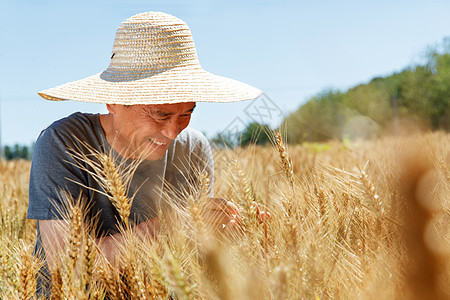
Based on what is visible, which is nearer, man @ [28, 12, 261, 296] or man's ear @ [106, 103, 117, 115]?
man @ [28, 12, 261, 296]

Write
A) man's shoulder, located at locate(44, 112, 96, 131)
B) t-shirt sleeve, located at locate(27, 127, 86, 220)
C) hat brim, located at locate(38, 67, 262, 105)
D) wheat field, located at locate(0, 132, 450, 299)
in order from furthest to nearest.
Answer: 1. man's shoulder, located at locate(44, 112, 96, 131)
2. t-shirt sleeve, located at locate(27, 127, 86, 220)
3. hat brim, located at locate(38, 67, 262, 105)
4. wheat field, located at locate(0, 132, 450, 299)

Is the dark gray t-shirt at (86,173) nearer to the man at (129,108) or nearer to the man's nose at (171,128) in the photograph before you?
the man at (129,108)

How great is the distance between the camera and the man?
5.18ft

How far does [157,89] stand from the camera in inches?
60.6

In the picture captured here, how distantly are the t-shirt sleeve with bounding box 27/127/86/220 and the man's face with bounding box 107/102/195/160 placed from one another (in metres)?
0.24

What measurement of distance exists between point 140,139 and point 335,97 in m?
42.9

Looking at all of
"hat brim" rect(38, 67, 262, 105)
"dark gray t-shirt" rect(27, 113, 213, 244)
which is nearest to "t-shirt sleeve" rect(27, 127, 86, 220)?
"dark gray t-shirt" rect(27, 113, 213, 244)

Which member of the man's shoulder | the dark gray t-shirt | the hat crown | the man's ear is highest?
the hat crown

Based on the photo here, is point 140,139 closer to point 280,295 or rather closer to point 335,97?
point 280,295

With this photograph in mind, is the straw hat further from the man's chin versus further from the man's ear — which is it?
the man's chin

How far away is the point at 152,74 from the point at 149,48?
12 cm

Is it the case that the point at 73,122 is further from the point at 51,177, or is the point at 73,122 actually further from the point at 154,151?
the point at 154,151

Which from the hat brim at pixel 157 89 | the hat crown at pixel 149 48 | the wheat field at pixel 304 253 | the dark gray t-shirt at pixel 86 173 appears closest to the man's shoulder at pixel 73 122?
the dark gray t-shirt at pixel 86 173

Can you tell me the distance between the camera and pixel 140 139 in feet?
5.64
